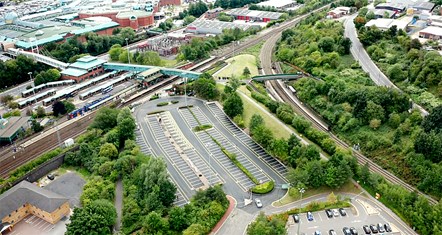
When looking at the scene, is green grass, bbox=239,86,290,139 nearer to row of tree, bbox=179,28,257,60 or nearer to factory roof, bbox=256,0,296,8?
row of tree, bbox=179,28,257,60

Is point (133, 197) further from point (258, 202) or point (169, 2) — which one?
point (169, 2)

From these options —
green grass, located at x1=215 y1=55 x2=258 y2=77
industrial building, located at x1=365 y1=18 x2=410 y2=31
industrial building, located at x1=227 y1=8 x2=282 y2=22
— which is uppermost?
industrial building, located at x1=365 y1=18 x2=410 y2=31

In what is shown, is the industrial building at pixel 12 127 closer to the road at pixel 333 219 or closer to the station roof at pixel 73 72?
the station roof at pixel 73 72

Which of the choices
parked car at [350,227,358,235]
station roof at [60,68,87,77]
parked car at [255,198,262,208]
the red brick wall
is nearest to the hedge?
parked car at [255,198,262,208]

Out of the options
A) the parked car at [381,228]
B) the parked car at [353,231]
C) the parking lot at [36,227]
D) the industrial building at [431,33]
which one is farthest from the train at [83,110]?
the industrial building at [431,33]

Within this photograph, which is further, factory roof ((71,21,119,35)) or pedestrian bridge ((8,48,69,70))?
factory roof ((71,21,119,35))

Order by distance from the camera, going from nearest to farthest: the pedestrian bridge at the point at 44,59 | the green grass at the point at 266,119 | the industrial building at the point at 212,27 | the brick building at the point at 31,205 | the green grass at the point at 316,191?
the brick building at the point at 31,205, the green grass at the point at 316,191, the green grass at the point at 266,119, the pedestrian bridge at the point at 44,59, the industrial building at the point at 212,27
